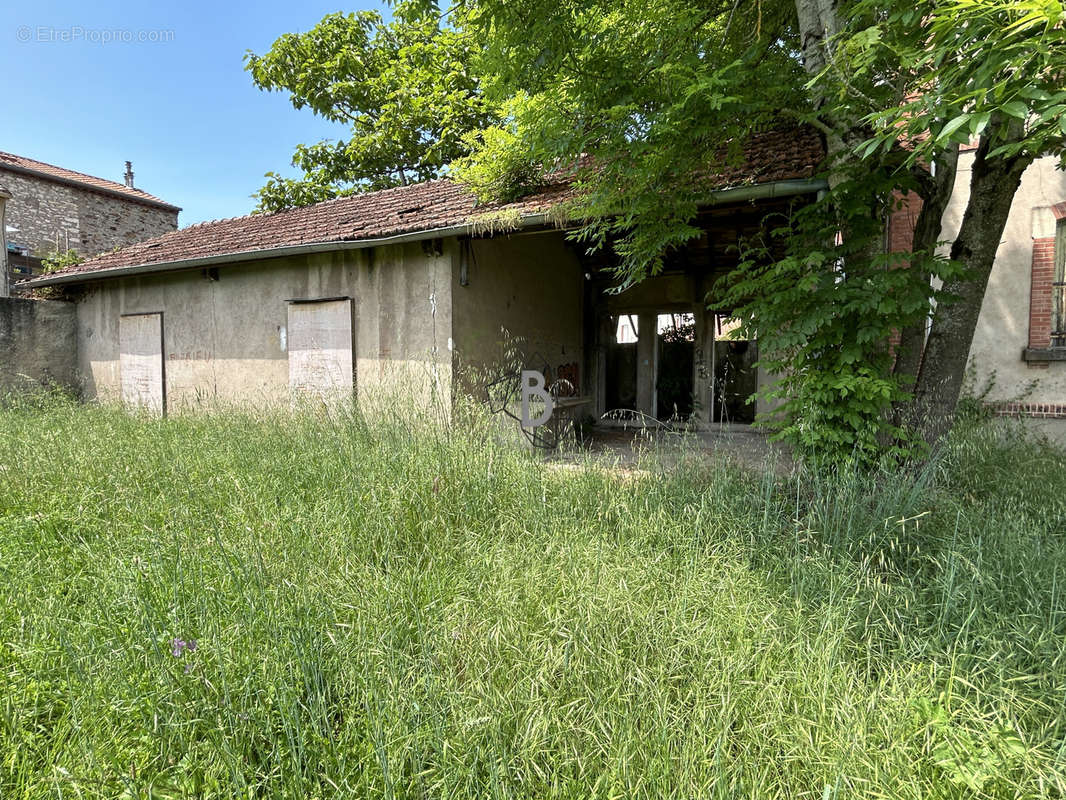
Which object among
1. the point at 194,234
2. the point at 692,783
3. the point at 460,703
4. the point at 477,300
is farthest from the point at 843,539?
the point at 194,234

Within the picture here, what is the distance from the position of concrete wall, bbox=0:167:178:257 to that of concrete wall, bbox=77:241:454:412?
905cm

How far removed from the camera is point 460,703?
5.26 feet

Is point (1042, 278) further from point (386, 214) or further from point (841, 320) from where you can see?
point (386, 214)

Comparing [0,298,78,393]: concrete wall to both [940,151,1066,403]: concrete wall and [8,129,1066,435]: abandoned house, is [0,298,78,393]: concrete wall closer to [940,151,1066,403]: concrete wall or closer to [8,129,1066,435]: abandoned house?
[8,129,1066,435]: abandoned house

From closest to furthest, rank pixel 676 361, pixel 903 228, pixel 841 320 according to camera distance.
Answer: pixel 841 320 → pixel 903 228 → pixel 676 361

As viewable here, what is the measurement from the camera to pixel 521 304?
793 cm

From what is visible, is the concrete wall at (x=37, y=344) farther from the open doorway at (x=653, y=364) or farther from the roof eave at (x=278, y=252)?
the open doorway at (x=653, y=364)

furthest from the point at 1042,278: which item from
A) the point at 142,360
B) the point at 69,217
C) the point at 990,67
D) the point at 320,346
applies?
the point at 69,217

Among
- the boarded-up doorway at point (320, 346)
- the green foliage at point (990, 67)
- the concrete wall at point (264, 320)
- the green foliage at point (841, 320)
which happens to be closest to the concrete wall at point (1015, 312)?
the green foliage at point (841, 320)

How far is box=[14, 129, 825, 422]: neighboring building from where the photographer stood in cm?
627

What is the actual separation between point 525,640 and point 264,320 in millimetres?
7760

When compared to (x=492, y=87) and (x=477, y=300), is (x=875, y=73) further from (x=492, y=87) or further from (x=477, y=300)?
(x=477, y=300)

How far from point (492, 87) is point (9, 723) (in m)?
4.71

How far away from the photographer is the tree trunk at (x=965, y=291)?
12.3ft
